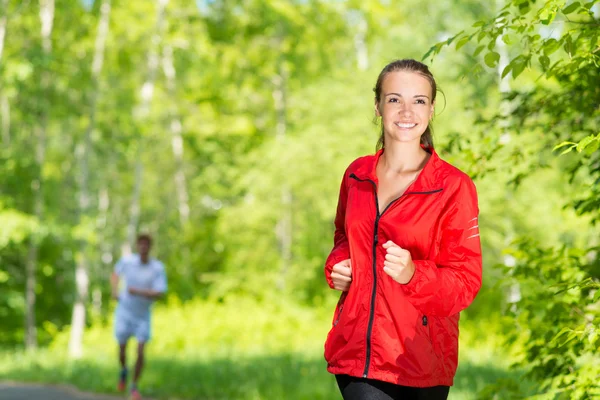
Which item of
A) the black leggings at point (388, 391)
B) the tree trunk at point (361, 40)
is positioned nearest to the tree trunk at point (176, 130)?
the tree trunk at point (361, 40)

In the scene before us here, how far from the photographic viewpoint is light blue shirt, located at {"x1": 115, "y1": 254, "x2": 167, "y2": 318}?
11.0 meters

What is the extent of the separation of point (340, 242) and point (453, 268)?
1.72 feet

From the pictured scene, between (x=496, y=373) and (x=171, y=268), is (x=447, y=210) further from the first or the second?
(x=171, y=268)

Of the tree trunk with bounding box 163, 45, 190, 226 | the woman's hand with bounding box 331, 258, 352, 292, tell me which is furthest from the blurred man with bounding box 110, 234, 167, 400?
the tree trunk with bounding box 163, 45, 190, 226

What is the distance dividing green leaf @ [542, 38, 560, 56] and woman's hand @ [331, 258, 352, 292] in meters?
1.42

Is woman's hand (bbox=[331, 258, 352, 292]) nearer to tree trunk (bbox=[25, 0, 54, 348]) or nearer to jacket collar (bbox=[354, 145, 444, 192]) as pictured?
jacket collar (bbox=[354, 145, 444, 192])

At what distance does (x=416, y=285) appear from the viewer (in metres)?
2.81

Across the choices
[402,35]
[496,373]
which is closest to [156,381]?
[496,373]

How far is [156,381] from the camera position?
1227 centimetres

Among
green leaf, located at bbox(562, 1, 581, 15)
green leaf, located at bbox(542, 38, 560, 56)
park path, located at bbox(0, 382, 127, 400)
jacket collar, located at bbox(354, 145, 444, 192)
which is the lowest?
park path, located at bbox(0, 382, 127, 400)

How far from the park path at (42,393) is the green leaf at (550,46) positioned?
897 centimetres

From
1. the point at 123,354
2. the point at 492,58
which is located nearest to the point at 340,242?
the point at 492,58

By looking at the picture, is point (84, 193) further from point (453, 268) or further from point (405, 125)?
point (453, 268)

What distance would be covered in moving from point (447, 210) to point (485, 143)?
7.42ft
